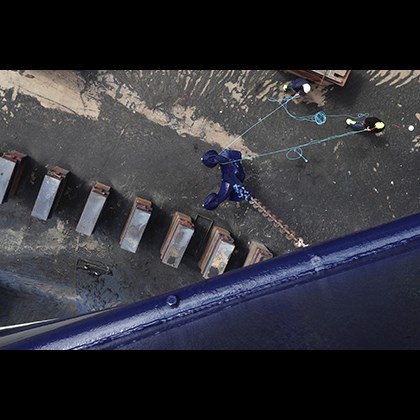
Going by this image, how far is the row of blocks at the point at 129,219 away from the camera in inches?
239

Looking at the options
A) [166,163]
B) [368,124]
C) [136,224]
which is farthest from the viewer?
[166,163]

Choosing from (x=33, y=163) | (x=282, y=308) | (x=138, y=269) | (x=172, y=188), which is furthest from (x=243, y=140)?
(x=282, y=308)

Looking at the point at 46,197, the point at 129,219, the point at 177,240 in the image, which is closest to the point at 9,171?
the point at 46,197

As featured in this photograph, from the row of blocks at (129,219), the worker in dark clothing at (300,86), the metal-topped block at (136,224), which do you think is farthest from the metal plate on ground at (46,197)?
the worker in dark clothing at (300,86)

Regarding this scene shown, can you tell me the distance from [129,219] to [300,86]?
97.6 inches

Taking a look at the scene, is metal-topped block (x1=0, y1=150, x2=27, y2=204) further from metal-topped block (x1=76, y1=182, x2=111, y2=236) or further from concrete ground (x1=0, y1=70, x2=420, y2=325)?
metal-topped block (x1=76, y1=182, x2=111, y2=236)

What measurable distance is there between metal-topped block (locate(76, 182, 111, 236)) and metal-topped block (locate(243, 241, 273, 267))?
1.85 meters

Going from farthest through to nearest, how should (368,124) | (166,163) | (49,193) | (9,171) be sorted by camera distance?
(166,163) → (368,124) → (49,193) → (9,171)

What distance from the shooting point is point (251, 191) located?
6.57 m

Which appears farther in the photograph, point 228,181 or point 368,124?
point 368,124

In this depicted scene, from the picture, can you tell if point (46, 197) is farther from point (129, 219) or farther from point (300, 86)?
point (300, 86)

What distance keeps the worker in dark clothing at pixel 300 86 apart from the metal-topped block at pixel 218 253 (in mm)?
1843

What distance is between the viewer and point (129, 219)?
247 inches

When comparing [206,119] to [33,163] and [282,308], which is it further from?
[282,308]
